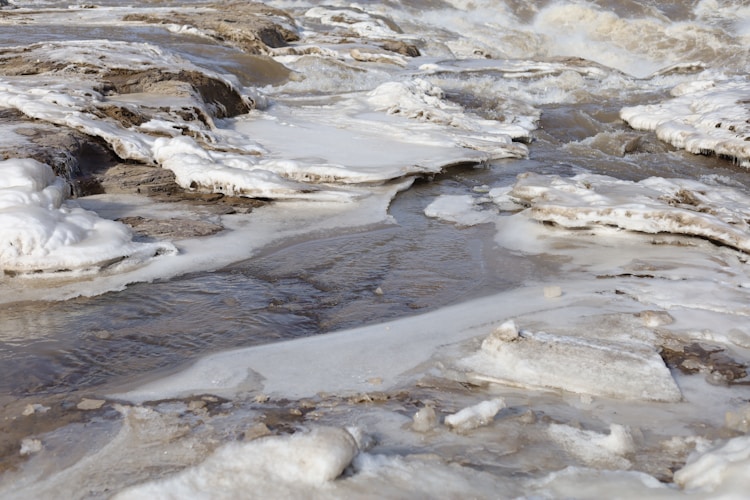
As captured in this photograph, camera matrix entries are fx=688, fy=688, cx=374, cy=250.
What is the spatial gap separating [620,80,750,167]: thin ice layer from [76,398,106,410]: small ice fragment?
6.74 m

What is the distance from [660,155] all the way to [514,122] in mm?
1758

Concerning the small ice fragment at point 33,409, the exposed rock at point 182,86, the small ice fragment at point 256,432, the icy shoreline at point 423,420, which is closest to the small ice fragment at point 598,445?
the icy shoreline at point 423,420

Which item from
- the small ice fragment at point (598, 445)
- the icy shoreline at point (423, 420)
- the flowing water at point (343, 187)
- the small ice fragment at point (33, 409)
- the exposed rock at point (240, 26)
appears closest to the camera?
the icy shoreline at point (423, 420)

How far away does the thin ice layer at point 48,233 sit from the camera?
3389mm

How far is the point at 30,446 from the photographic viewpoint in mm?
2098

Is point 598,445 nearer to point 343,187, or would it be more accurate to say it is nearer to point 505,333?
point 505,333

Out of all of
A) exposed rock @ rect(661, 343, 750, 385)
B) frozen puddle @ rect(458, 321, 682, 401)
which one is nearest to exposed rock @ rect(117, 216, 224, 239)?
frozen puddle @ rect(458, 321, 682, 401)

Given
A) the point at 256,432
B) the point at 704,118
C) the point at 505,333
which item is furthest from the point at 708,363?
the point at 704,118

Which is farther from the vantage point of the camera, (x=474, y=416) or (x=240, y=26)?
(x=240, y=26)

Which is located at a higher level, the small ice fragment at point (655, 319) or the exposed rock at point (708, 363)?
the small ice fragment at point (655, 319)

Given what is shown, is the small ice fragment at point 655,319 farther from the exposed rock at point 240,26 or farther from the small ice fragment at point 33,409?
the exposed rock at point 240,26

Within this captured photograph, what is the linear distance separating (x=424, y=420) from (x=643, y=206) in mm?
2920

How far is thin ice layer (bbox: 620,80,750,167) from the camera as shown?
7.28 m

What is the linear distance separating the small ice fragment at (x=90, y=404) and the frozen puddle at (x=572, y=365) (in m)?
1.31
